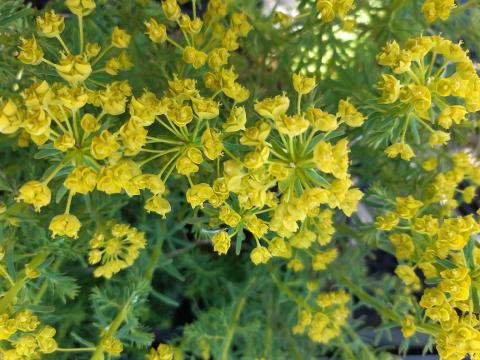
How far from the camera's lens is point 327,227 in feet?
4.64

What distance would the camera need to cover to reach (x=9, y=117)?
102cm

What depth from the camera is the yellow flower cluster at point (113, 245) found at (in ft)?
4.39

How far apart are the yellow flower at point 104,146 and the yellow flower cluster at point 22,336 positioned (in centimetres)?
44

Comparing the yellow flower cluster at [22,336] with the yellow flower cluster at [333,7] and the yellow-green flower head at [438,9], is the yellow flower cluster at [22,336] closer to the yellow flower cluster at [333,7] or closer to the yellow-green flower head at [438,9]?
the yellow flower cluster at [333,7]

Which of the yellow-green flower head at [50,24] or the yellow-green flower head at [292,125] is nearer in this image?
the yellow-green flower head at [292,125]

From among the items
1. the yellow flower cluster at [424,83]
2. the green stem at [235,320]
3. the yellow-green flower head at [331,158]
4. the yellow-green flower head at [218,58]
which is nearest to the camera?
the yellow-green flower head at [331,158]

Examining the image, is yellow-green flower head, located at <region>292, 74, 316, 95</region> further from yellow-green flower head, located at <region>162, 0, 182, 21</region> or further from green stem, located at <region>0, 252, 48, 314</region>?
green stem, located at <region>0, 252, 48, 314</region>

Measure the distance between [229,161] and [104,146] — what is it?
0.26 m

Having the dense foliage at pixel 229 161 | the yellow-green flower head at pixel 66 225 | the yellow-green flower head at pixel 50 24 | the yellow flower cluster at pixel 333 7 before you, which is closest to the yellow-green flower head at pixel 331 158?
the dense foliage at pixel 229 161

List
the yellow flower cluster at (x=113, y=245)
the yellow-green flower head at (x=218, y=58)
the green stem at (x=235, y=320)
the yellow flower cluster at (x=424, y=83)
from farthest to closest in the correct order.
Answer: the green stem at (x=235, y=320), the yellow flower cluster at (x=113, y=245), the yellow-green flower head at (x=218, y=58), the yellow flower cluster at (x=424, y=83)

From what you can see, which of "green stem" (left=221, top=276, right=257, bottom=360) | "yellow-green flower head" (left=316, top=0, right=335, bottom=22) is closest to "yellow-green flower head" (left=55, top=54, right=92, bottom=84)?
"yellow-green flower head" (left=316, top=0, right=335, bottom=22)

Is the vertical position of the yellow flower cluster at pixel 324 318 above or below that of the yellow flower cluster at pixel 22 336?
above

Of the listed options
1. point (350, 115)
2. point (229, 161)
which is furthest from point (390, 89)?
point (229, 161)

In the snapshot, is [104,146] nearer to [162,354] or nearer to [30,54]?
[30,54]
